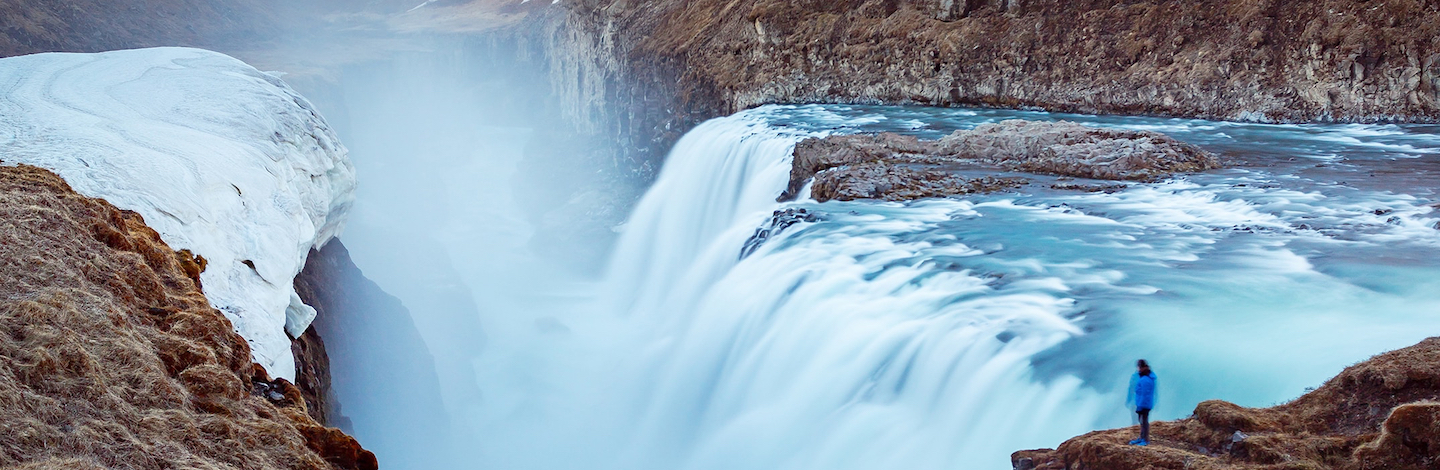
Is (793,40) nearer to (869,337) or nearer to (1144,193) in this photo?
(1144,193)

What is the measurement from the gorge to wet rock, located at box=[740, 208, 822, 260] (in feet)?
0.23

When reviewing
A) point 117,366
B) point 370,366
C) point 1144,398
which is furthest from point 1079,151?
point 117,366

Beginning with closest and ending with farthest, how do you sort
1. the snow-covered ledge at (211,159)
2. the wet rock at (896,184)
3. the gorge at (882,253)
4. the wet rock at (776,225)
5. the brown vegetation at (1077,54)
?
the gorge at (882,253) → the snow-covered ledge at (211,159) → the wet rock at (776,225) → the wet rock at (896,184) → the brown vegetation at (1077,54)

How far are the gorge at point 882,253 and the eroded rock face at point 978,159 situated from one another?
3.3 inches

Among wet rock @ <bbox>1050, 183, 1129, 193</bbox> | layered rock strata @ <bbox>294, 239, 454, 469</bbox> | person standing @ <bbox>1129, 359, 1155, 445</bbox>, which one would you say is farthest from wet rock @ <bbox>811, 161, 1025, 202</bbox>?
person standing @ <bbox>1129, 359, 1155, 445</bbox>

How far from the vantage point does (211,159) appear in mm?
8570

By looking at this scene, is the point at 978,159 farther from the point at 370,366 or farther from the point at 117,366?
the point at 117,366

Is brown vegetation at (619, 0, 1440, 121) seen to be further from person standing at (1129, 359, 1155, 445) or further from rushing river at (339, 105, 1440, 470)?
person standing at (1129, 359, 1155, 445)

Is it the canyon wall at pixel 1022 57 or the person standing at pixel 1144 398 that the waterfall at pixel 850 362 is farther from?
the canyon wall at pixel 1022 57

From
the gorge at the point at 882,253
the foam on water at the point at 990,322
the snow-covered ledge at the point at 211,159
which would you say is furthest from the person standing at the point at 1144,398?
the snow-covered ledge at the point at 211,159

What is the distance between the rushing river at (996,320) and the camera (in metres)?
6.25

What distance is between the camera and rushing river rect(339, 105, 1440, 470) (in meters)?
6.25

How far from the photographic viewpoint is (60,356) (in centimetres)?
388

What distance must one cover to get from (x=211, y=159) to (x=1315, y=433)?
28.0 ft
